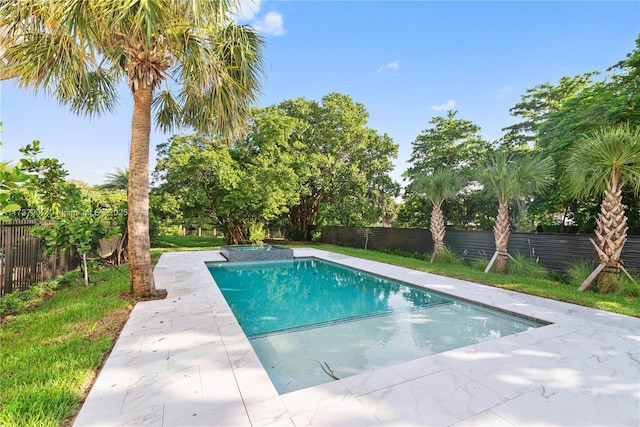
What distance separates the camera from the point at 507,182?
769 centimetres

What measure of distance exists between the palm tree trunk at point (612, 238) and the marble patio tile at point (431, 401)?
18.0ft

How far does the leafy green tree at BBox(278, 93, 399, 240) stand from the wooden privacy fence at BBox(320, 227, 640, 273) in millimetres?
2460

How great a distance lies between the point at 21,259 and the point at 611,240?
1124 cm

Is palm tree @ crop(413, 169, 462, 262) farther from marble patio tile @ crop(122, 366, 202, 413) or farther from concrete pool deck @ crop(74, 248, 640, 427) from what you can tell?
marble patio tile @ crop(122, 366, 202, 413)

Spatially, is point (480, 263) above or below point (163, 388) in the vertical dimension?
above

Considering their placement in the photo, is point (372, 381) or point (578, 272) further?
point (578, 272)

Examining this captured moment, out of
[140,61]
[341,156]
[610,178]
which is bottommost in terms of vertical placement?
[610,178]

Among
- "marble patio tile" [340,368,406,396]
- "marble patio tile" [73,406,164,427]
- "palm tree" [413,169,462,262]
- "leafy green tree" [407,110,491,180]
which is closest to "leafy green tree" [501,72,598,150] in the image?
"leafy green tree" [407,110,491,180]

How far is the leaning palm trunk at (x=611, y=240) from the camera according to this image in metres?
5.55

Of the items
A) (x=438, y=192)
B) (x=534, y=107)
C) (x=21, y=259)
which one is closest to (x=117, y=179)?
(x=21, y=259)

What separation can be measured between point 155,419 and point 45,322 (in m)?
3.11

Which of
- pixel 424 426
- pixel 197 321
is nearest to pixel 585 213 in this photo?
pixel 424 426

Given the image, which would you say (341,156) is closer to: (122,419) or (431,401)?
(431,401)

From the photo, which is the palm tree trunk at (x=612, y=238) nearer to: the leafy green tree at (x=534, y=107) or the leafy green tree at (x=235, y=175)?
the leafy green tree at (x=534, y=107)
